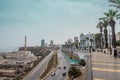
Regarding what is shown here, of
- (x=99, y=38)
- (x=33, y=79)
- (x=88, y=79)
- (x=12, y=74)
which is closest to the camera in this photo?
(x=88, y=79)

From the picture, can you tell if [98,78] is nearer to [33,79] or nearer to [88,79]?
[88,79]

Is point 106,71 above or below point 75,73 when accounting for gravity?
above

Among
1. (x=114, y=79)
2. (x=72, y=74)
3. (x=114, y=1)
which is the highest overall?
(x=114, y=1)

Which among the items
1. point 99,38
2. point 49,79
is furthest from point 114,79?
point 99,38

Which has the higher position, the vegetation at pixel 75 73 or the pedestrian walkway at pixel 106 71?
the pedestrian walkway at pixel 106 71

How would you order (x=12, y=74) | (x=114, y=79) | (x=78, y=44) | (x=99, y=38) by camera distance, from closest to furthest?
(x=114, y=79) < (x=12, y=74) < (x=99, y=38) < (x=78, y=44)

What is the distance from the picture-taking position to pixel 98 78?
300 inches

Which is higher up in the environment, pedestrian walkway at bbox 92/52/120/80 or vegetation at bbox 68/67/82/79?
pedestrian walkway at bbox 92/52/120/80

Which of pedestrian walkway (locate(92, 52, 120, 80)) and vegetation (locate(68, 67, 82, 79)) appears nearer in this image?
pedestrian walkway (locate(92, 52, 120, 80))

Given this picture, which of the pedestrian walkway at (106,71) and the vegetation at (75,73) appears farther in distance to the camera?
the vegetation at (75,73)

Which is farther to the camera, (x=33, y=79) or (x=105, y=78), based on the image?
(x=33, y=79)

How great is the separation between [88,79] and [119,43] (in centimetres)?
6473

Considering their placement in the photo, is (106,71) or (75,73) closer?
(106,71)

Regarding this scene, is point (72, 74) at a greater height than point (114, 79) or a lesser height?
lesser
